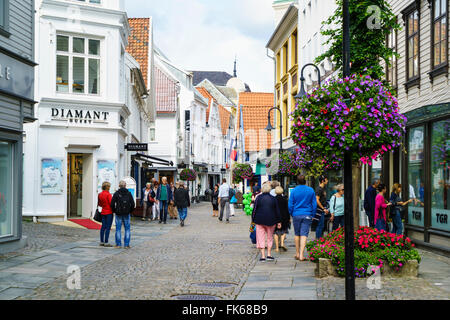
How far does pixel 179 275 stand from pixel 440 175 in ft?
22.8

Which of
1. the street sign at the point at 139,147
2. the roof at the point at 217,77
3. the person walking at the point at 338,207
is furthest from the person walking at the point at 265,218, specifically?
the roof at the point at 217,77

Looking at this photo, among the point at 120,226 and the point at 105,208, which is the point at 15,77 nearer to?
the point at 105,208

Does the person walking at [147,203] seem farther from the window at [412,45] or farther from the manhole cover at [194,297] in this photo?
the manhole cover at [194,297]

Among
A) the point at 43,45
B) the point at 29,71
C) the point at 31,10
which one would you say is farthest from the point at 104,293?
the point at 43,45

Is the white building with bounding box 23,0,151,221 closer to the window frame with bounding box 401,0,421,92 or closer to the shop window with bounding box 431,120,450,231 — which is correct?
the window frame with bounding box 401,0,421,92

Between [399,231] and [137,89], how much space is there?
22.8m

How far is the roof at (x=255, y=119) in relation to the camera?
5731cm

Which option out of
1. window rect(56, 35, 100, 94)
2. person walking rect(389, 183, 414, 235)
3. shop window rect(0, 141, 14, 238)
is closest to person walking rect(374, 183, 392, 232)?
person walking rect(389, 183, 414, 235)

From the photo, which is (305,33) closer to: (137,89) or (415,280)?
(137,89)

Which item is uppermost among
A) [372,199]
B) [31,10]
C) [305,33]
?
[305,33]

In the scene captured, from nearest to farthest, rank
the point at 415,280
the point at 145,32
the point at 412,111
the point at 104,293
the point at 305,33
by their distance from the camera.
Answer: the point at 104,293
the point at 415,280
the point at 412,111
the point at 305,33
the point at 145,32

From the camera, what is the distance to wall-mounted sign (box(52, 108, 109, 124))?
22391mm

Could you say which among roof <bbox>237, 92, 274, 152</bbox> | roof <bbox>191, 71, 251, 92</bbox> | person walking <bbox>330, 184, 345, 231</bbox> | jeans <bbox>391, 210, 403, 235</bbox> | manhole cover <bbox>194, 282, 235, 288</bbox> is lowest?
manhole cover <bbox>194, 282, 235, 288</bbox>

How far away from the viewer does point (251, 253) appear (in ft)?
49.1
